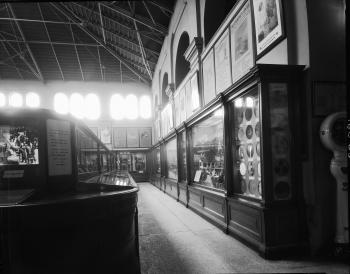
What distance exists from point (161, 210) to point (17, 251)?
19.9 ft

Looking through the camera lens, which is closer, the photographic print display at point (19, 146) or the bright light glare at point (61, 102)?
the photographic print display at point (19, 146)

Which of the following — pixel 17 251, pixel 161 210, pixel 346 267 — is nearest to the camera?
pixel 17 251

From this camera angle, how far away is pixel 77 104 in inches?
859

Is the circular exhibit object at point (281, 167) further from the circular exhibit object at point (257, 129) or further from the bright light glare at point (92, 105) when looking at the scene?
the bright light glare at point (92, 105)

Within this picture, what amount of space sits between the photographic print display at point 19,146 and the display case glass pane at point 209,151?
364cm

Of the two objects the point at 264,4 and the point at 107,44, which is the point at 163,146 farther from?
the point at 264,4

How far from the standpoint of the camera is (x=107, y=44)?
58.9 feet

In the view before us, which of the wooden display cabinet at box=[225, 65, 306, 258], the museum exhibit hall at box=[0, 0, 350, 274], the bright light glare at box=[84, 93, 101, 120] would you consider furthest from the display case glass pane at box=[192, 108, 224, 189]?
the bright light glare at box=[84, 93, 101, 120]

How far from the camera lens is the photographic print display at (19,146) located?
305cm

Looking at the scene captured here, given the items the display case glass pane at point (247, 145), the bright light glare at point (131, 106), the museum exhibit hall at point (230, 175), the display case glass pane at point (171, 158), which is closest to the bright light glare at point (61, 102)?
the bright light glare at point (131, 106)

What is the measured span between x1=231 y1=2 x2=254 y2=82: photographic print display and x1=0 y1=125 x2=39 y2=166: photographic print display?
Result: 4.03m

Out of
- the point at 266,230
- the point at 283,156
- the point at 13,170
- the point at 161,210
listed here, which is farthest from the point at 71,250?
the point at 161,210

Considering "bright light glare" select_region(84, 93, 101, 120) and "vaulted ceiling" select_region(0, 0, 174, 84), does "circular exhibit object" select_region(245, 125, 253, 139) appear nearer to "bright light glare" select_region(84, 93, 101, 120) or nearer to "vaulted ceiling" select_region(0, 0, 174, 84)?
"vaulted ceiling" select_region(0, 0, 174, 84)

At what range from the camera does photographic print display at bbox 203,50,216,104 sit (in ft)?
24.9
